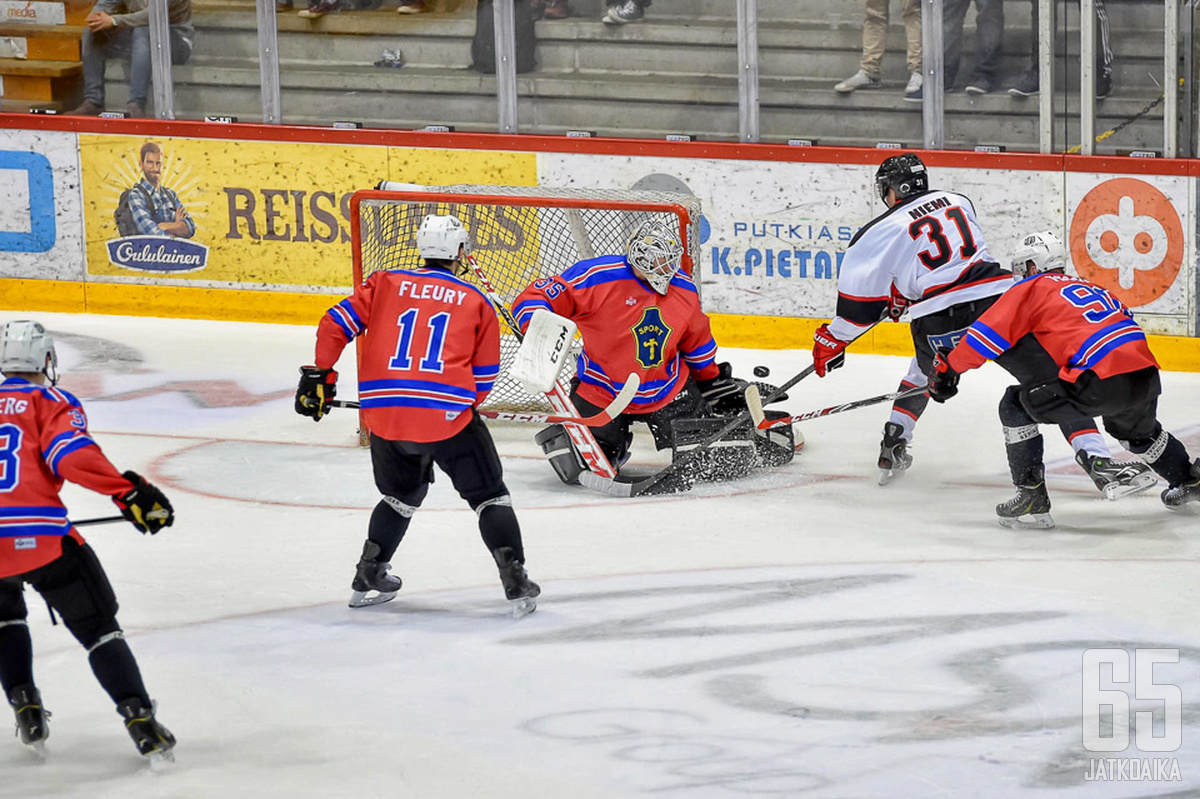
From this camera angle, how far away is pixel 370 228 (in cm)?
688

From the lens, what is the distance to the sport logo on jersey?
232 inches

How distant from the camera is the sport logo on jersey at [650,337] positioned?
589 cm

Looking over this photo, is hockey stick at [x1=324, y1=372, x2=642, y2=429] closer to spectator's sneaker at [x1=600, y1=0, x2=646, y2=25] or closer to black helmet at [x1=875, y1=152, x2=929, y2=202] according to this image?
black helmet at [x1=875, y1=152, x2=929, y2=202]

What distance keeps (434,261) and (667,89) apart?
382 centimetres

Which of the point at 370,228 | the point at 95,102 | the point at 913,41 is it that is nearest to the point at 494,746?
the point at 370,228

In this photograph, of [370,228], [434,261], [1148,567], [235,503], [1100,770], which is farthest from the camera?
[370,228]

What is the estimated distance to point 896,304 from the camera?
20.0ft

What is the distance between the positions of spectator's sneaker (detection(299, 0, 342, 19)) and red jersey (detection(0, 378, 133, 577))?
5.41 m

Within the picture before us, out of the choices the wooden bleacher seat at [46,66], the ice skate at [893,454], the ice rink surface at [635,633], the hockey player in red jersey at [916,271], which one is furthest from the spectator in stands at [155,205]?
the ice skate at [893,454]

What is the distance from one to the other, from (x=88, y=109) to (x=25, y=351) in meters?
5.59

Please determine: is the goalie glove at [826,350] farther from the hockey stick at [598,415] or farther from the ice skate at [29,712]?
the ice skate at [29,712]

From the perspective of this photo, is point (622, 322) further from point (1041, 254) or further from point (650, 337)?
point (1041, 254)

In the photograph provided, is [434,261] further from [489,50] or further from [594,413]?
[489,50]

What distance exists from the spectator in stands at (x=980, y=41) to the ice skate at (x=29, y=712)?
17.1 feet
